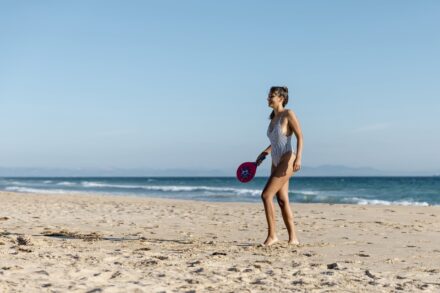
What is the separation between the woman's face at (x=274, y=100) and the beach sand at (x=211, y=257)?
1.72 metres

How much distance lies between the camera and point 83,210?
525 inches

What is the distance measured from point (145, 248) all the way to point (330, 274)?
247 cm

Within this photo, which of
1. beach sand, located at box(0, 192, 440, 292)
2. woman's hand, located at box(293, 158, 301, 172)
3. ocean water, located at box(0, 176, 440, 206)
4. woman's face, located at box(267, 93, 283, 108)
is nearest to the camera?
beach sand, located at box(0, 192, 440, 292)

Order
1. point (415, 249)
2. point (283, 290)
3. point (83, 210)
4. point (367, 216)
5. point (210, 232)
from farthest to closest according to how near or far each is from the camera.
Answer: point (83, 210)
point (367, 216)
point (210, 232)
point (415, 249)
point (283, 290)

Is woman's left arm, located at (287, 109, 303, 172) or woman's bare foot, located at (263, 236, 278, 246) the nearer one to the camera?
woman's left arm, located at (287, 109, 303, 172)

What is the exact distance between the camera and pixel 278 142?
22.8 ft

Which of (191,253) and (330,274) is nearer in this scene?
(330,274)

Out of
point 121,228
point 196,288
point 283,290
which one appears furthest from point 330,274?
point 121,228

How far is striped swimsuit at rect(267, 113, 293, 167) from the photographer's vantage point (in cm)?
691

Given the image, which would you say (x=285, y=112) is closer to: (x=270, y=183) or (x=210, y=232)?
(x=270, y=183)

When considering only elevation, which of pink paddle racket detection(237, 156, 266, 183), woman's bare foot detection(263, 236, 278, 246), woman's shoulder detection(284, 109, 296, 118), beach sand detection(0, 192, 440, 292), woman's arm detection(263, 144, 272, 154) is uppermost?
woman's shoulder detection(284, 109, 296, 118)

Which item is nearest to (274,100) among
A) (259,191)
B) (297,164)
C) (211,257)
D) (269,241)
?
(297,164)

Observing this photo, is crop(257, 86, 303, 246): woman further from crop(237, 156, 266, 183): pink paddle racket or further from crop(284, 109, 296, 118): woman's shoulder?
crop(237, 156, 266, 183): pink paddle racket

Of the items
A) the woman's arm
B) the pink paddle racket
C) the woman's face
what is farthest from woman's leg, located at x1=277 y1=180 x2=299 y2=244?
the woman's face
